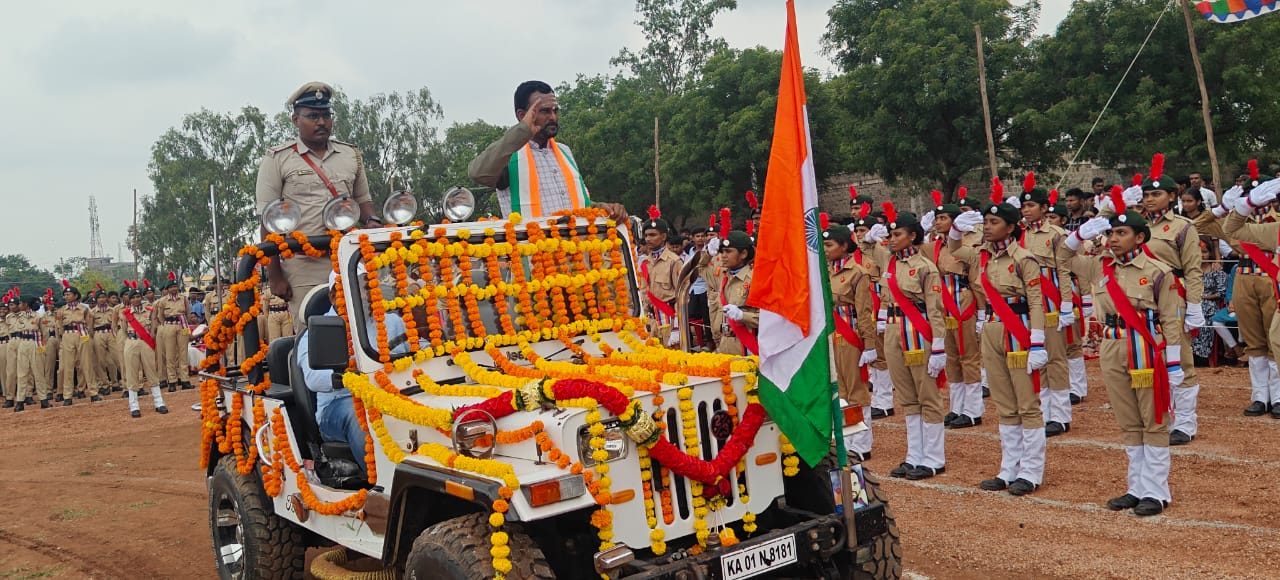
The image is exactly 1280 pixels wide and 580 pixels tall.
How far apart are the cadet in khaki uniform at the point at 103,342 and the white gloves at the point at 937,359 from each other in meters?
18.3

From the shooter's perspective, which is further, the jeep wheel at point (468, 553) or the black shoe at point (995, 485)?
the black shoe at point (995, 485)

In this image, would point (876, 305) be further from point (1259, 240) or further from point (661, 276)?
point (661, 276)

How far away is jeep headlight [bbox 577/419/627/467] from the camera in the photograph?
410 centimetres

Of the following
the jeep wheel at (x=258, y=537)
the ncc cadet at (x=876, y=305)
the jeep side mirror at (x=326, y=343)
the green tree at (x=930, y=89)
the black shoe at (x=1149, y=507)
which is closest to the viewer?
the jeep side mirror at (x=326, y=343)

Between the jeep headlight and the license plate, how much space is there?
62 cm

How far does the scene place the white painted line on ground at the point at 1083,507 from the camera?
6504 mm

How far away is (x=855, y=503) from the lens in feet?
15.7

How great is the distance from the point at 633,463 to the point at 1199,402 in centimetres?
867

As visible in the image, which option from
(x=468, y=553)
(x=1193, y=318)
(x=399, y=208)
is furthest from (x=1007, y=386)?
(x=468, y=553)

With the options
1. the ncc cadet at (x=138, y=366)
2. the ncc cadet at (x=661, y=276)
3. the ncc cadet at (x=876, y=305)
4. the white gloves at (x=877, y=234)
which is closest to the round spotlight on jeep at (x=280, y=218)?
the ncc cadet at (x=876, y=305)

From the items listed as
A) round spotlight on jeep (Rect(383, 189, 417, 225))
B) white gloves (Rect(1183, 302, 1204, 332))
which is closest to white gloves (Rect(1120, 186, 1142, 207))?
white gloves (Rect(1183, 302, 1204, 332))

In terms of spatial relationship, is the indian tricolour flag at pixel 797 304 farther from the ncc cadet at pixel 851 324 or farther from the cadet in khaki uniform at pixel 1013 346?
Answer: the ncc cadet at pixel 851 324

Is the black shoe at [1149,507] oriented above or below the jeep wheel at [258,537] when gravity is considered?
below

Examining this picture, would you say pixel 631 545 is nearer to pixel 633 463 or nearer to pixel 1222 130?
pixel 633 463
